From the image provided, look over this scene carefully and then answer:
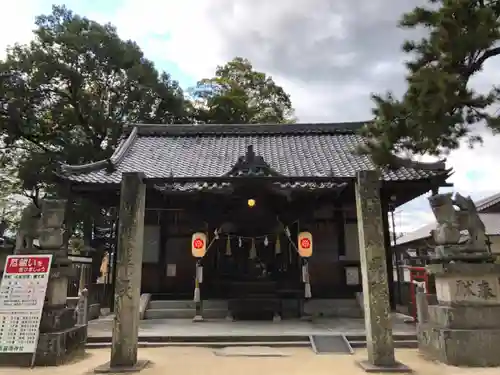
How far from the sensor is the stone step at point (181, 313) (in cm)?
1281

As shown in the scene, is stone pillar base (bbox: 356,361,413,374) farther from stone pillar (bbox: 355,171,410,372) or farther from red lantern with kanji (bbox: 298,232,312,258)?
red lantern with kanji (bbox: 298,232,312,258)

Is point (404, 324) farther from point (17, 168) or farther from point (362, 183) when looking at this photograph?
point (17, 168)

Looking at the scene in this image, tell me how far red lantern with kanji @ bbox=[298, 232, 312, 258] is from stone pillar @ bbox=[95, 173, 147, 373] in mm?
6464

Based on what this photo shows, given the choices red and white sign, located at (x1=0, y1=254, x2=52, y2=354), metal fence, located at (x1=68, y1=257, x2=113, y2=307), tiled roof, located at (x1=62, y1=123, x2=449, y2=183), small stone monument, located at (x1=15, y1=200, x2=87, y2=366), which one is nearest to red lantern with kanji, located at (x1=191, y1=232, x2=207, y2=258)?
tiled roof, located at (x1=62, y1=123, x2=449, y2=183)

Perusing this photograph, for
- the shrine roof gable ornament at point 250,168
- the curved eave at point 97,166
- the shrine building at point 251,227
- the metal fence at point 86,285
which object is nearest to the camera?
the shrine roof gable ornament at point 250,168

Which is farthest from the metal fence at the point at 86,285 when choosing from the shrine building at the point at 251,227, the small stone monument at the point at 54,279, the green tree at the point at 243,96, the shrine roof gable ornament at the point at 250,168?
the green tree at the point at 243,96

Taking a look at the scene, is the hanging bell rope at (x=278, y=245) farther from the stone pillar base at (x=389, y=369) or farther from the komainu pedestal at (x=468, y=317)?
the stone pillar base at (x=389, y=369)

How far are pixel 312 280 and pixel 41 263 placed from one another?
9392 millimetres

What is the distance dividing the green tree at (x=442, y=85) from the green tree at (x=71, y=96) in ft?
63.1

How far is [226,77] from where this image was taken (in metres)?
34.3

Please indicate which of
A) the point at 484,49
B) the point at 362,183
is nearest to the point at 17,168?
the point at 362,183

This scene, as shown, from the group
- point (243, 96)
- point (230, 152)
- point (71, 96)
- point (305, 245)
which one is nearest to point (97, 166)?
point (230, 152)

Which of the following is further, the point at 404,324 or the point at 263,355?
the point at 404,324

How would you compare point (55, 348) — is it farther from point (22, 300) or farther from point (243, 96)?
point (243, 96)
